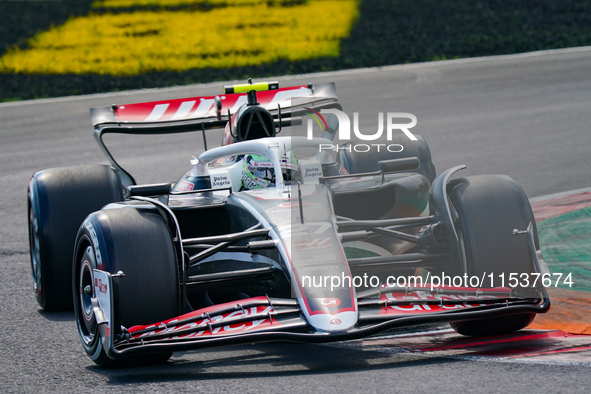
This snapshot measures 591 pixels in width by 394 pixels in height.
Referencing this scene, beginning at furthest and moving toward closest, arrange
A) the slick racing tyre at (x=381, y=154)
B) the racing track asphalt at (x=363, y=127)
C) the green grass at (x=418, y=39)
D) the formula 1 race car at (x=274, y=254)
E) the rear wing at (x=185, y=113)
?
the green grass at (x=418, y=39) → the slick racing tyre at (x=381, y=154) → the rear wing at (x=185, y=113) → the formula 1 race car at (x=274, y=254) → the racing track asphalt at (x=363, y=127)

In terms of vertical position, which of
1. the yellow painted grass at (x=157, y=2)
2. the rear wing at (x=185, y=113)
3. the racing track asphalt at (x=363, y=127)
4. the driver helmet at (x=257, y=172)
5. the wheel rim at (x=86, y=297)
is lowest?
the racing track asphalt at (x=363, y=127)

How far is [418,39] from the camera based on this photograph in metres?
16.9

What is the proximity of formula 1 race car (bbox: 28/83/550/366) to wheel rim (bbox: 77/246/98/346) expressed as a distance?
1 cm

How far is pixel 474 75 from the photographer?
1500 cm

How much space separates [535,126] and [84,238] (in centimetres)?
865

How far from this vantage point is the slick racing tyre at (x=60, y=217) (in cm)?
604

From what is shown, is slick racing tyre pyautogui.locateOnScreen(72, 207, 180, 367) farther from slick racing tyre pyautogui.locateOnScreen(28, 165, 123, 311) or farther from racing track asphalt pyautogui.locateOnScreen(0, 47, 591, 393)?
slick racing tyre pyautogui.locateOnScreen(28, 165, 123, 311)

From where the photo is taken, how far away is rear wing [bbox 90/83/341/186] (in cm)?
713

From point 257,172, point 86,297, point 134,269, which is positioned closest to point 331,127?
point 257,172

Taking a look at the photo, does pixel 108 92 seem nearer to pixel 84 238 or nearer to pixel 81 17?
pixel 81 17

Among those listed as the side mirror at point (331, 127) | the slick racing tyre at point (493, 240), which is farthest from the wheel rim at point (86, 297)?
the side mirror at point (331, 127)

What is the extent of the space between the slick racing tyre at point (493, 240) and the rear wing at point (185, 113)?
2.44 metres

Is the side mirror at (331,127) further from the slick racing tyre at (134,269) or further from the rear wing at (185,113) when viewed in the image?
the slick racing tyre at (134,269)

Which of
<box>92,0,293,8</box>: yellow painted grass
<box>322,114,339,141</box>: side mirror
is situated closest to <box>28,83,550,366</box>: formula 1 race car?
<box>322,114,339,141</box>: side mirror
